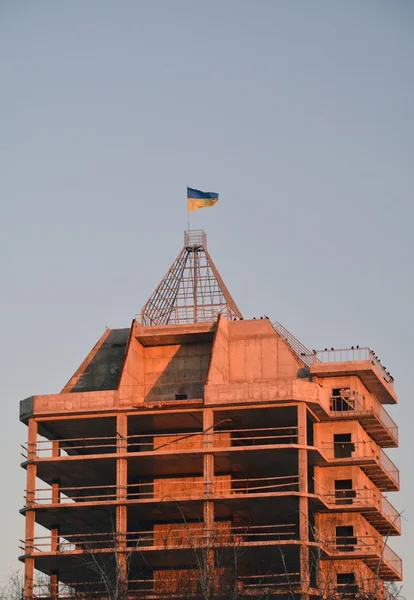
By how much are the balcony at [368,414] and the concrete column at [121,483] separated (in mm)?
14631

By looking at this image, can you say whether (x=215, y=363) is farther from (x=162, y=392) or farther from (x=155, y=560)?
(x=155, y=560)

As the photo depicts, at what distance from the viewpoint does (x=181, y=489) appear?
11125 centimetres

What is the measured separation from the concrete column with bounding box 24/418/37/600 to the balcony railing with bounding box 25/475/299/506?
0.28m

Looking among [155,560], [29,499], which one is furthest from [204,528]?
[29,499]

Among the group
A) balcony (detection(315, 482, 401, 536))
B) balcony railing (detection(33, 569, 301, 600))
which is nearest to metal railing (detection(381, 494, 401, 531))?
balcony (detection(315, 482, 401, 536))

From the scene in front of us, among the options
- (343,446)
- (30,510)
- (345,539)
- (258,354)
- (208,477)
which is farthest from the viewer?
(258,354)

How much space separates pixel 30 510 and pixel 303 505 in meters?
18.5

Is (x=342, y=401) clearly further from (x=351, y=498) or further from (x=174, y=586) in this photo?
(x=174, y=586)

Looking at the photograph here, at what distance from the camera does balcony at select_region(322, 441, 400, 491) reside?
111438mm

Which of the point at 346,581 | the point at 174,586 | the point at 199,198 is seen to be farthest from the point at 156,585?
the point at 199,198

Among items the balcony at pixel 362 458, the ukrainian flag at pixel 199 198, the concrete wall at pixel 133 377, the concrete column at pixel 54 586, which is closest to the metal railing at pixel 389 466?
the balcony at pixel 362 458

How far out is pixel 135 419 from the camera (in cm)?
10938

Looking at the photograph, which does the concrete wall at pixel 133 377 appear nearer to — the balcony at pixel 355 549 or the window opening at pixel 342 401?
the window opening at pixel 342 401

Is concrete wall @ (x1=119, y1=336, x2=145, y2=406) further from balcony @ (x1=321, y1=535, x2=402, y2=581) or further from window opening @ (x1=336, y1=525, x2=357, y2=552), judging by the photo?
window opening @ (x1=336, y1=525, x2=357, y2=552)
